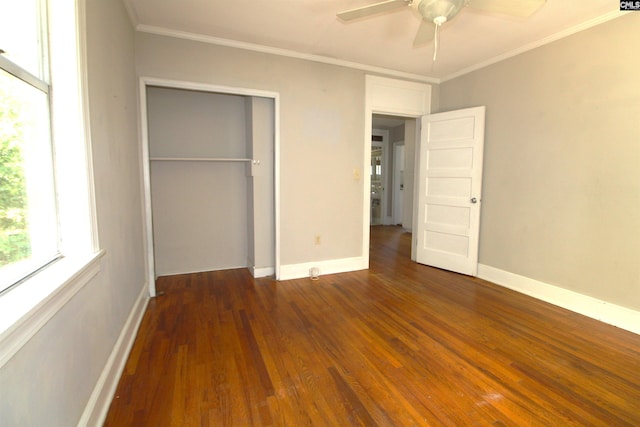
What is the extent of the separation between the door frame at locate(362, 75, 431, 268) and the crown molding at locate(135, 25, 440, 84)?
8cm

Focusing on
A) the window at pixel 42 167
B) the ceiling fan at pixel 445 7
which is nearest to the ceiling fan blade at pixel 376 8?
the ceiling fan at pixel 445 7

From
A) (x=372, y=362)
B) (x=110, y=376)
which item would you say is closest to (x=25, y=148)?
(x=110, y=376)

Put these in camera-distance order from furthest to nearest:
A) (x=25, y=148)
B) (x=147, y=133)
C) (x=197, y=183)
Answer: (x=197, y=183)
(x=147, y=133)
(x=25, y=148)

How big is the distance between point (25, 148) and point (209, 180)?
2.60 m

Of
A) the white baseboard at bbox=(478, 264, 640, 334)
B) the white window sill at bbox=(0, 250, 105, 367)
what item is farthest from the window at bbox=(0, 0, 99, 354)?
the white baseboard at bbox=(478, 264, 640, 334)

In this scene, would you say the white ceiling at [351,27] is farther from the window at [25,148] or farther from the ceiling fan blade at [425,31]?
the window at [25,148]

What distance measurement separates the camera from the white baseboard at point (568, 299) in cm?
246

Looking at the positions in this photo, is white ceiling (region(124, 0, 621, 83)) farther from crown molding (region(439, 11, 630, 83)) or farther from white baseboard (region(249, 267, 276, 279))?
white baseboard (region(249, 267, 276, 279))

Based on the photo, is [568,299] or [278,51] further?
→ [278,51]

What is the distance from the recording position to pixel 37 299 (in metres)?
0.97

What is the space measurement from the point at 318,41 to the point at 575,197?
9.44 feet

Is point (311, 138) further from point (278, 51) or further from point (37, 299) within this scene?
point (37, 299)

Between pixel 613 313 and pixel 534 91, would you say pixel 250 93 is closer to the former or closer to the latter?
pixel 534 91

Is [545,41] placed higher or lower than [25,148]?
higher
